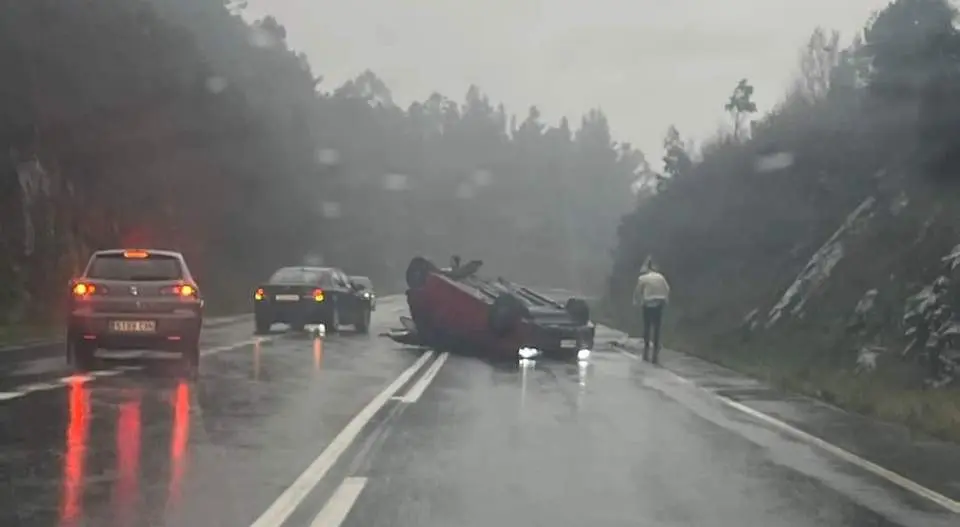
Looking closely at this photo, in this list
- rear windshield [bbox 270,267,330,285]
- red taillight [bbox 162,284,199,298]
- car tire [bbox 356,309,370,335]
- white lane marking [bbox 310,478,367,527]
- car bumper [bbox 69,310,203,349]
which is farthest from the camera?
car tire [bbox 356,309,370,335]

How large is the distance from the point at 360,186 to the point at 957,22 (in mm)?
95681

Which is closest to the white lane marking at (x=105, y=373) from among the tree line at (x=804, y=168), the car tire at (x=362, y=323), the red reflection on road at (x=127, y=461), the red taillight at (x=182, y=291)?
the red taillight at (x=182, y=291)

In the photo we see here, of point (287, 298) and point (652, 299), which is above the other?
point (652, 299)

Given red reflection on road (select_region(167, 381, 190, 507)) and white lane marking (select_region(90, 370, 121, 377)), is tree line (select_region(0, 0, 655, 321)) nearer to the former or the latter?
Result: white lane marking (select_region(90, 370, 121, 377))

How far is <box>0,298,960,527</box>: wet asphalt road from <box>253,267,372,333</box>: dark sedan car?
45.0 ft

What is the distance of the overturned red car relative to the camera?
23.6 metres

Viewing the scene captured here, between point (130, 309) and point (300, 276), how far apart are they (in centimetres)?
1439

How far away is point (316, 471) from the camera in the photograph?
1010 centimetres

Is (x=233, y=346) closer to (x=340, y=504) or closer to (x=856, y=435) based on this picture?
(x=856, y=435)

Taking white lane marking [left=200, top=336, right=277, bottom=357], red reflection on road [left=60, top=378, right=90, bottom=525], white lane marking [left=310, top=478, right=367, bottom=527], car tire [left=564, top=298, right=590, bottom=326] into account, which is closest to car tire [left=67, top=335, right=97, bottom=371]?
red reflection on road [left=60, top=378, right=90, bottom=525]

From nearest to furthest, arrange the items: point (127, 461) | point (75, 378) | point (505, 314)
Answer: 1. point (127, 461)
2. point (75, 378)
3. point (505, 314)

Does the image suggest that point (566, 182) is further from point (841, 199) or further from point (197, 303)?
point (197, 303)

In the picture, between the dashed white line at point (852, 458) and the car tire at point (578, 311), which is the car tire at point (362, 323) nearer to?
the car tire at point (578, 311)

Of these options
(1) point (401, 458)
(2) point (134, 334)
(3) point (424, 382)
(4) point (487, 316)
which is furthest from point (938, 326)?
(2) point (134, 334)
